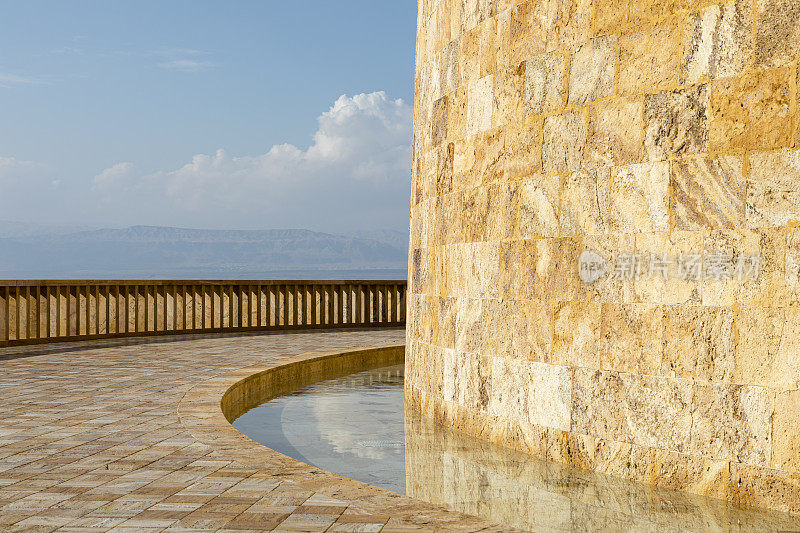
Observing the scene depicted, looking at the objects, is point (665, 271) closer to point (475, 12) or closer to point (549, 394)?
point (549, 394)

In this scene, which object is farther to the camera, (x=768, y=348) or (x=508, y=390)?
(x=508, y=390)

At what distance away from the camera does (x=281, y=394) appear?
416 inches

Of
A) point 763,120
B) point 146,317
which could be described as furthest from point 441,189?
point 146,317

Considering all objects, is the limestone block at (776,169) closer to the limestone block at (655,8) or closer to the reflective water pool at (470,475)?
the limestone block at (655,8)

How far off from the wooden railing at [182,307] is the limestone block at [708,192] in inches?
450

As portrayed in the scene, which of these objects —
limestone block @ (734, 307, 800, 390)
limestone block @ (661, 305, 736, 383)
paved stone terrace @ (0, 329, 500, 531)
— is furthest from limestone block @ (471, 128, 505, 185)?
paved stone terrace @ (0, 329, 500, 531)

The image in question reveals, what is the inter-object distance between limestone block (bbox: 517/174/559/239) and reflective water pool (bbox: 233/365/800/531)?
1799mm

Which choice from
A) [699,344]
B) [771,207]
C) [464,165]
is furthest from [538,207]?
[771,207]

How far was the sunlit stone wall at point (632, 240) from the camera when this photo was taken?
546cm

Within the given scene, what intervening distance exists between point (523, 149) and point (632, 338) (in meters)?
1.94

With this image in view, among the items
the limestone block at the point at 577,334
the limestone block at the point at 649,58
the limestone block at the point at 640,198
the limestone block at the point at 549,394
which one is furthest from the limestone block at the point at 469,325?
the limestone block at the point at 649,58

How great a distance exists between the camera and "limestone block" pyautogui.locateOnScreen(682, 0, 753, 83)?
5688mm

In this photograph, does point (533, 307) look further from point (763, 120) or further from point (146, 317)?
point (146, 317)

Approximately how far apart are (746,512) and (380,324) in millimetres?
15024
